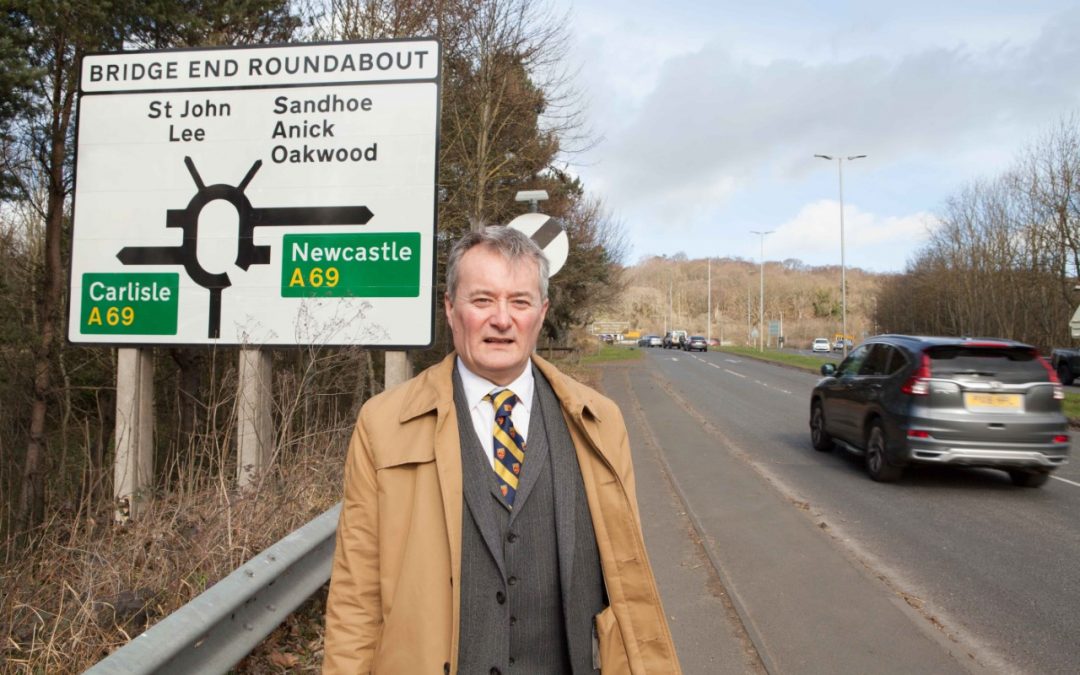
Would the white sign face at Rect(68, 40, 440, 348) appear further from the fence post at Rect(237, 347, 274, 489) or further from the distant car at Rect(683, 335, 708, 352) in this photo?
the distant car at Rect(683, 335, 708, 352)

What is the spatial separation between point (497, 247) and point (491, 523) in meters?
0.69

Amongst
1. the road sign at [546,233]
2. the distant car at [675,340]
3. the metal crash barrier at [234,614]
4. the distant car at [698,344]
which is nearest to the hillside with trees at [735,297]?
the distant car at [675,340]

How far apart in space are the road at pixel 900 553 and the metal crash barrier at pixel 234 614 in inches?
78.5

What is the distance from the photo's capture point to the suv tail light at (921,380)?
8.40 meters

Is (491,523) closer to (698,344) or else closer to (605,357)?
(605,357)

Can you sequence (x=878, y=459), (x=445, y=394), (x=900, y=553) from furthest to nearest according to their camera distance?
(x=878, y=459) < (x=900, y=553) < (x=445, y=394)

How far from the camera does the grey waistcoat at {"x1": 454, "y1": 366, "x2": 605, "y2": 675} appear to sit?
177 cm

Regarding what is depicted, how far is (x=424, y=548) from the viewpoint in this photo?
1754 mm

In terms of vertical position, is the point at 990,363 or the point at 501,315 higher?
the point at 501,315

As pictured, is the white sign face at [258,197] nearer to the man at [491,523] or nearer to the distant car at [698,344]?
the man at [491,523]

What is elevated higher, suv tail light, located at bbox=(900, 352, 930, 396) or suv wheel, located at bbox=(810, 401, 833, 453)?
suv tail light, located at bbox=(900, 352, 930, 396)

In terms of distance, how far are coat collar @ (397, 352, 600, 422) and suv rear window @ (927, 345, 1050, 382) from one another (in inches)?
302

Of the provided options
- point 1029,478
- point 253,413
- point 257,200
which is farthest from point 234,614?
point 1029,478

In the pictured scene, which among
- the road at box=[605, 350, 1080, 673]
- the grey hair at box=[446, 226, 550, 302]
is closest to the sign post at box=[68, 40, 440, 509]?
the road at box=[605, 350, 1080, 673]
